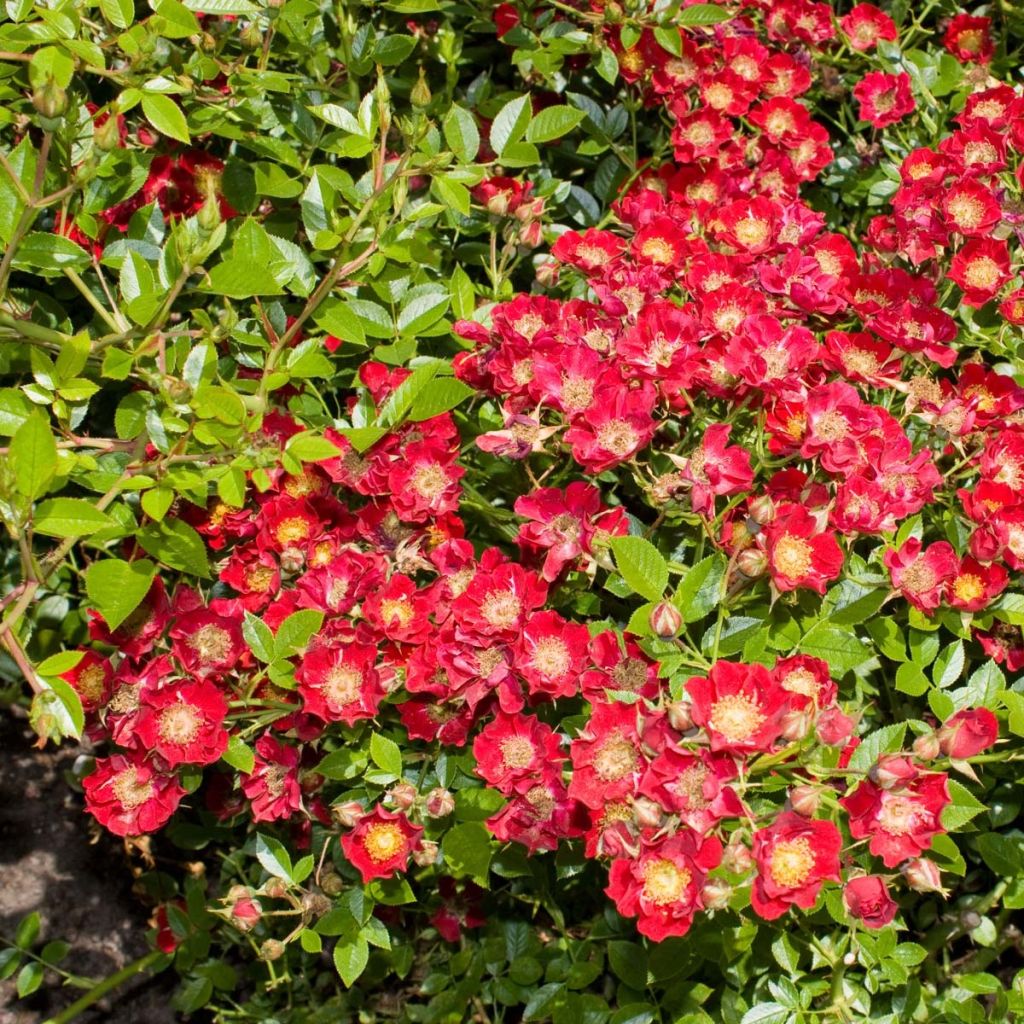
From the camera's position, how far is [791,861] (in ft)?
4.72

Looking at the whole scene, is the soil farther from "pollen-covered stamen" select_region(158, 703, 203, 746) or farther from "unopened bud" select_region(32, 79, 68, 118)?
"unopened bud" select_region(32, 79, 68, 118)

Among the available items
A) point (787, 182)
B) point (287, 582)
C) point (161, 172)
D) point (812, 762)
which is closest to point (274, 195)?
point (161, 172)

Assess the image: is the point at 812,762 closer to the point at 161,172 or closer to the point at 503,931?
the point at 503,931

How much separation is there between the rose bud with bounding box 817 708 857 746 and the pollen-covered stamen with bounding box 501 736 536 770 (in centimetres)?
44

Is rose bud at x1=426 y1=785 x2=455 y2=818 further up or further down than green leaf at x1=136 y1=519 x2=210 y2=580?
further down

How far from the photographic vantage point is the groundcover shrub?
5.22 ft

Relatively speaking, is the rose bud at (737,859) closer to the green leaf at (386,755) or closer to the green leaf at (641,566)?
the green leaf at (641,566)

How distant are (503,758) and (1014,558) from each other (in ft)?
2.85

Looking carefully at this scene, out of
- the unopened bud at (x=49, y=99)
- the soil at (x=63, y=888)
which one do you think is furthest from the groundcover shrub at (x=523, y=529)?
the soil at (x=63, y=888)

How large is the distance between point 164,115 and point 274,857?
125 centimetres

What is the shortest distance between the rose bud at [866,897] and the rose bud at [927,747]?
0.68 feet

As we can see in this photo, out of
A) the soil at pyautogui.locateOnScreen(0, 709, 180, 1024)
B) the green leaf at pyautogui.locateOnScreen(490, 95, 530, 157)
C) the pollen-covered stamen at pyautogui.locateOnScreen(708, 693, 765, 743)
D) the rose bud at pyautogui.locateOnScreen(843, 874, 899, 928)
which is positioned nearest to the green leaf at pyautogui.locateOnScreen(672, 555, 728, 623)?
the pollen-covered stamen at pyautogui.locateOnScreen(708, 693, 765, 743)

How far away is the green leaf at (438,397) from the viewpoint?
1794mm

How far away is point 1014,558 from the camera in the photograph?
5.65 ft
